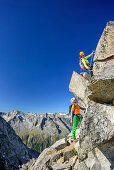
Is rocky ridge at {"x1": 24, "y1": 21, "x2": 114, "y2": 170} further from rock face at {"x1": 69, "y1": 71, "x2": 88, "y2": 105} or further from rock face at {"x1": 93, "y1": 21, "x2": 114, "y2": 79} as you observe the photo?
rock face at {"x1": 69, "y1": 71, "x2": 88, "y2": 105}

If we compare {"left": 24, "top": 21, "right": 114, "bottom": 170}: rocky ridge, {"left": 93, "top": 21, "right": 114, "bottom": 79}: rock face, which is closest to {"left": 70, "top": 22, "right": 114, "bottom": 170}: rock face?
{"left": 24, "top": 21, "right": 114, "bottom": 170}: rocky ridge

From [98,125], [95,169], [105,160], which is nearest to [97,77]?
[98,125]

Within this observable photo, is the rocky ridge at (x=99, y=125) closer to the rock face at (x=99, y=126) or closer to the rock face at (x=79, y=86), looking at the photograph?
the rock face at (x=99, y=126)

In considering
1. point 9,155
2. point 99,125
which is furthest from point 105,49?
point 9,155

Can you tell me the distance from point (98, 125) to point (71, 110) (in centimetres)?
453

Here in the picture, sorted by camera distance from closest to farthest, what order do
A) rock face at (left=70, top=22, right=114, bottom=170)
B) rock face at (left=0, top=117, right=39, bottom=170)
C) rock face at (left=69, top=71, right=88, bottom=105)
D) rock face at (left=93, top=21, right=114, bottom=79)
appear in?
1. rock face at (left=70, top=22, right=114, bottom=170)
2. rock face at (left=93, top=21, right=114, bottom=79)
3. rock face at (left=69, top=71, right=88, bottom=105)
4. rock face at (left=0, top=117, right=39, bottom=170)

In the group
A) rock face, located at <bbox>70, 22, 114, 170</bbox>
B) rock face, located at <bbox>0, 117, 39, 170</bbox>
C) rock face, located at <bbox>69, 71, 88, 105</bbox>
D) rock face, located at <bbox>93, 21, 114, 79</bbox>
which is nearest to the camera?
rock face, located at <bbox>70, 22, 114, 170</bbox>

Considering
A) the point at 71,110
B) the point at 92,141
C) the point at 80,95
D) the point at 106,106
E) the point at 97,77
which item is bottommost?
the point at 92,141

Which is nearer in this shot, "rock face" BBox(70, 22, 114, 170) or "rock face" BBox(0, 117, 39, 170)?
"rock face" BBox(70, 22, 114, 170)

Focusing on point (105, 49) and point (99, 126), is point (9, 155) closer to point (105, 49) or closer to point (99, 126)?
point (99, 126)

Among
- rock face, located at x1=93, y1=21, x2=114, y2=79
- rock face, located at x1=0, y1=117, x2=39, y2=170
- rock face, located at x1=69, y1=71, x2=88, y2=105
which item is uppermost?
Answer: rock face, located at x1=93, y1=21, x2=114, y2=79

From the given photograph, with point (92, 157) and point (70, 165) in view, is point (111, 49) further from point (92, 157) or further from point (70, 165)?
point (70, 165)

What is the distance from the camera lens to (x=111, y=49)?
10.8 metres

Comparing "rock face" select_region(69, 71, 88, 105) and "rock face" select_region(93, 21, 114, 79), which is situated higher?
"rock face" select_region(93, 21, 114, 79)
